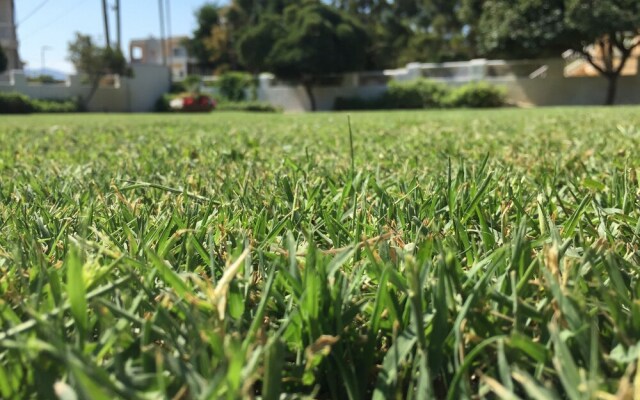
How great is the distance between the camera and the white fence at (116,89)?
24.8 metres

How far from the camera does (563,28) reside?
20.9m

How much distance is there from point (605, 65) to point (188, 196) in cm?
2446

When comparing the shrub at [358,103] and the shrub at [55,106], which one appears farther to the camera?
the shrub at [358,103]

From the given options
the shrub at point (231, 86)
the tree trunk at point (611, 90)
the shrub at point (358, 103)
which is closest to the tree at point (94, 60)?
the shrub at point (231, 86)

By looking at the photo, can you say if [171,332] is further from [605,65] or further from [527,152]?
[605,65]

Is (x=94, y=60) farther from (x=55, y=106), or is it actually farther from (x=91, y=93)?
(x=55, y=106)

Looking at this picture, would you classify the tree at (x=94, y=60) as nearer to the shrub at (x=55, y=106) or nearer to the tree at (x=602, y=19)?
the shrub at (x=55, y=106)

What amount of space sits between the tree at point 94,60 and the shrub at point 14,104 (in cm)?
605

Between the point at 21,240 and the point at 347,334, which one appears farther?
the point at 21,240

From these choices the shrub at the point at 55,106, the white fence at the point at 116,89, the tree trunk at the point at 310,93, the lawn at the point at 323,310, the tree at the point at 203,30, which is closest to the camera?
the lawn at the point at 323,310

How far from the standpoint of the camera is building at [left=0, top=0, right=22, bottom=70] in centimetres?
3944

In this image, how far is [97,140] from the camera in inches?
146

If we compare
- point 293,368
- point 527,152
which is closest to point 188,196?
point 293,368

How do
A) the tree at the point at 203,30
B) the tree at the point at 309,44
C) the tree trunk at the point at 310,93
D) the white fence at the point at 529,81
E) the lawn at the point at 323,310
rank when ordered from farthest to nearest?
the tree at the point at 203,30 → the tree trunk at the point at 310,93 → the tree at the point at 309,44 → the white fence at the point at 529,81 → the lawn at the point at 323,310
